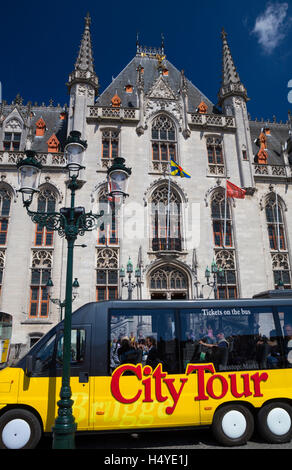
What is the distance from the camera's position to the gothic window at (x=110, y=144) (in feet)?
69.9

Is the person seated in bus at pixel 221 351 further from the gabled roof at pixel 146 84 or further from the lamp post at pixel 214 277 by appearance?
the gabled roof at pixel 146 84

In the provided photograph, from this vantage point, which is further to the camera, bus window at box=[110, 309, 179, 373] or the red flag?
the red flag

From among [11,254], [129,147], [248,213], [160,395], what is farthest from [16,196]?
[160,395]

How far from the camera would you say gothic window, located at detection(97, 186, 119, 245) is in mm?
19328

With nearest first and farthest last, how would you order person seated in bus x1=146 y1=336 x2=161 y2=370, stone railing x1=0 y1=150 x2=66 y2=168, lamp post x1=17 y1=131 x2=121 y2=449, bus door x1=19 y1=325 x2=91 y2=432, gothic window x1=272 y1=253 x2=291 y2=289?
lamp post x1=17 y1=131 x2=121 y2=449, bus door x1=19 y1=325 x2=91 y2=432, person seated in bus x1=146 y1=336 x2=161 y2=370, stone railing x1=0 y1=150 x2=66 y2=168, gothic window x1=272 y1=253 x2=291 y2=289

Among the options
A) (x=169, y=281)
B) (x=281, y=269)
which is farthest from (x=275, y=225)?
(x=169, y=281)

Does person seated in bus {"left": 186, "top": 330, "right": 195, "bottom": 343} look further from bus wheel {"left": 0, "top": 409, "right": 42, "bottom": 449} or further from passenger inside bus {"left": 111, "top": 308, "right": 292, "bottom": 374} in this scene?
bus wheel {"left": 0, "top": 409, "right": 42, "bottom": 449}

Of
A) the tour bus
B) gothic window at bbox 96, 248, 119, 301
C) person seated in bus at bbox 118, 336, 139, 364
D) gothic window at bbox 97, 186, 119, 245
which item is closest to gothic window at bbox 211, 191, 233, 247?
gothic window at bbox 97, 186, 119, 245

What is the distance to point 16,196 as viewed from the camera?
19453 mm

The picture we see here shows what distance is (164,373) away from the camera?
6316 mm

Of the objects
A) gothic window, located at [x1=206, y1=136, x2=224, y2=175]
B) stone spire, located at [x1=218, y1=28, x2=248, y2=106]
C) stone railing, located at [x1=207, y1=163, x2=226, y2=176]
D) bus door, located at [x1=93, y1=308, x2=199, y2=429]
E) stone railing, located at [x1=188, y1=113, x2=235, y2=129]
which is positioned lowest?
bus door, located at [x1=93, y1=308, x2=199, y2=429]

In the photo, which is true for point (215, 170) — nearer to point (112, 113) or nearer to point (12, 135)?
point (112, 113)

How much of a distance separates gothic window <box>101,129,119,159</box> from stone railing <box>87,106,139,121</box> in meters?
1.08

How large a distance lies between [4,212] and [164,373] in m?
16.7
